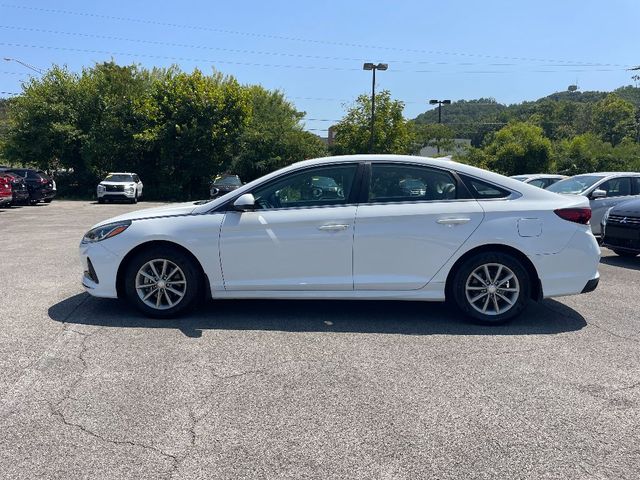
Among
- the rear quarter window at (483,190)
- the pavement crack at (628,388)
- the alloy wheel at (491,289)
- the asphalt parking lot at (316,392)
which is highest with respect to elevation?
the rear quarter window at (483,190)

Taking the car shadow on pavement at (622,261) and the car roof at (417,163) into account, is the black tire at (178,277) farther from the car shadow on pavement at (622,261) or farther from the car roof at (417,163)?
the car shadow on pavement at (622,261)

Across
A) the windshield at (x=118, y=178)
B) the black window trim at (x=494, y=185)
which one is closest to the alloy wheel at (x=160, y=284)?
the black window trim at (x=494, y=185)

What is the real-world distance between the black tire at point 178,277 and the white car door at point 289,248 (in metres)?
0.33

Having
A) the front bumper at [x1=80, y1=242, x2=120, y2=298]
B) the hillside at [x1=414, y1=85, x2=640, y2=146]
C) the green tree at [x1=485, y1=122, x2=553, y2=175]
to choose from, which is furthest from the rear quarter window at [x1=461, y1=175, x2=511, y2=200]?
the hillside at [x1=414, y1=85, x2=640, y2=146]

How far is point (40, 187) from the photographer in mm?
24531

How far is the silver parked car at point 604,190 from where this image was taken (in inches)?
438

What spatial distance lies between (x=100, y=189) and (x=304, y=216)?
2537 cm

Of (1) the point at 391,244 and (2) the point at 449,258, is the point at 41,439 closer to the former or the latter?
(1) the point at 391,244

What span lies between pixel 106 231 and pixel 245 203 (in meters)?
1.50

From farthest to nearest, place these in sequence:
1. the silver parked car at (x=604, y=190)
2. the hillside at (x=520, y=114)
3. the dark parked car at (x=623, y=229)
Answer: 1. the hillside at (x=520, y=114)
2. the silver parked car at (x=604, y=190)
3. the dark parked car at (x=623, y=229)

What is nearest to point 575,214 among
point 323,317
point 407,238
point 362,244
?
point 407,238

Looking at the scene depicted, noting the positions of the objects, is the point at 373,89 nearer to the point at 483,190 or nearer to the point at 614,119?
the point at 483,190

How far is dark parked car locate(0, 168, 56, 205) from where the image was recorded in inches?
942

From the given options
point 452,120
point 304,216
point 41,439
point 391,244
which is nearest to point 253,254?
point 304,216
